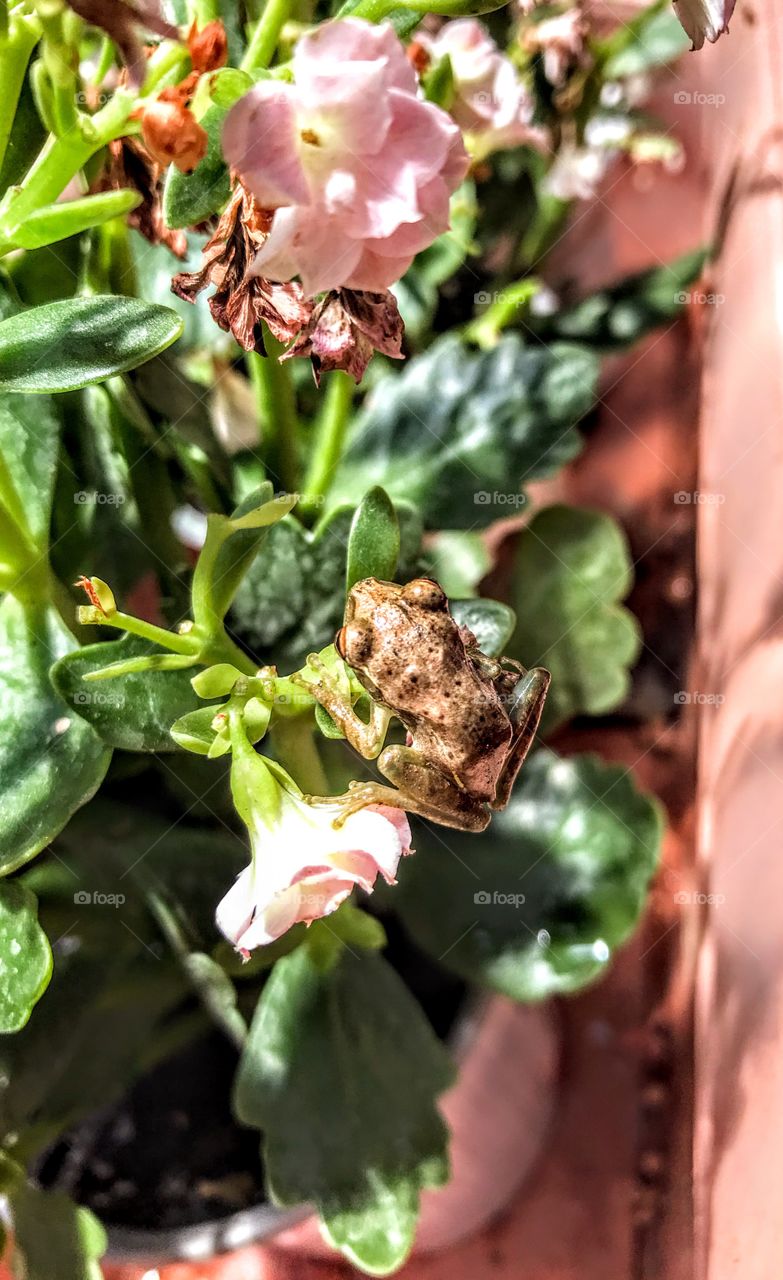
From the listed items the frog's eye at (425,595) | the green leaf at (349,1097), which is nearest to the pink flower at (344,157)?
the frog's eye at (425,595)

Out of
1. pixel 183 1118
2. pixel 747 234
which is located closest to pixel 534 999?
pixel 183 1118

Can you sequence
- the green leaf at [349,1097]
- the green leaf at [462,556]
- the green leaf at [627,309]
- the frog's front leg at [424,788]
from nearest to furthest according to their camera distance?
the frog's front leg at [424,788], the green leaf at [349,1097], the green leaf at [462,556], the green leaf at [627,309]

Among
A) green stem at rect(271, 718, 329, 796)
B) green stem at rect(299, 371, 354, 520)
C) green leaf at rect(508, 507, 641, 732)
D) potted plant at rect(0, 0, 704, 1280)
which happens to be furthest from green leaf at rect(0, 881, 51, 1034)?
green leaf at rect(508, 507, 641, 732)

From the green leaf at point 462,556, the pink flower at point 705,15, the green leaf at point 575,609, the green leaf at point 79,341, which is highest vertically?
the pink flower at point 705,15

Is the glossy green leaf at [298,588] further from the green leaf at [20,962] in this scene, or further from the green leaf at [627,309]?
the green leaf at [627,309]

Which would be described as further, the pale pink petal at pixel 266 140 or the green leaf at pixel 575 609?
the green leaf at pixel 575 609

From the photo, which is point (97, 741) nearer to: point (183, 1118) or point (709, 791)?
point (183, 1118)

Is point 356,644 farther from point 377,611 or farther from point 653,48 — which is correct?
point 653,48
